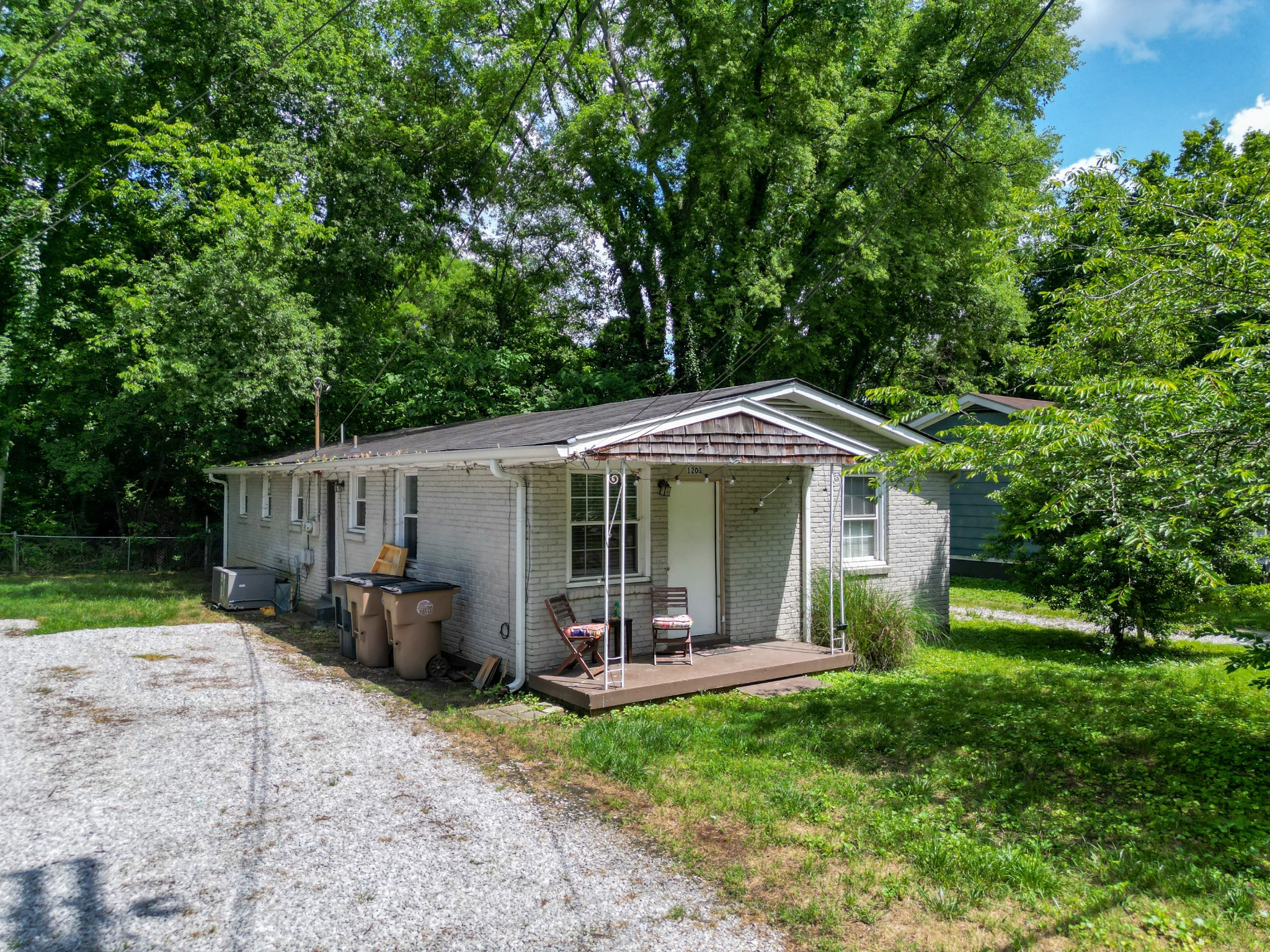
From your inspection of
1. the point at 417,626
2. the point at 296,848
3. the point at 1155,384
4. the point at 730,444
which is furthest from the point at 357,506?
the point at 1155,384

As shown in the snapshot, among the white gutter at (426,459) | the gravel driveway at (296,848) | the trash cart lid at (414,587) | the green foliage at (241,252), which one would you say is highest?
the green foliage at (241,252)

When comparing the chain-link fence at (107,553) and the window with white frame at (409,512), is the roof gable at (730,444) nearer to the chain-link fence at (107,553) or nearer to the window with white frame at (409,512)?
the window with white frame at (409,512)

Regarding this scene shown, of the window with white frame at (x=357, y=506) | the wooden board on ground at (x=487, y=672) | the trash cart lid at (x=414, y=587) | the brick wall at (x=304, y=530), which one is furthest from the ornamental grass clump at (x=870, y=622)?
the window with white frame at (x=357, y=506)

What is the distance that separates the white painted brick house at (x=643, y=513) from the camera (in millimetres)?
8750

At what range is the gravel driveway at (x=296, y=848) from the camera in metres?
4.09

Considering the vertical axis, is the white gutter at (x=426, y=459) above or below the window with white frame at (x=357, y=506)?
above

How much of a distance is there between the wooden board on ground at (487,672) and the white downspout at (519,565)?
0.31m

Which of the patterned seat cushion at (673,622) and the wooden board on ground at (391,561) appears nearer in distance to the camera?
the patterned seat cushion at (673,622)

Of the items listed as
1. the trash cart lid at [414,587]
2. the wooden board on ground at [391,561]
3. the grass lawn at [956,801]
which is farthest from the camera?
the wooden board on ground at [391,561]

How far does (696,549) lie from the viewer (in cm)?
1035

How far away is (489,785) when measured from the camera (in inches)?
241

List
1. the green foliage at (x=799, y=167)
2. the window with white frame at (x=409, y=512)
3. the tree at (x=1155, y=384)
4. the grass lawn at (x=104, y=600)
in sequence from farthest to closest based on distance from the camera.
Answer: the green foliage at (x=799, y=167) → the grass lawn at (x=104, y=600) → the window with white frame at (x=409, y=512) → the tree at (x=1155, y=384)

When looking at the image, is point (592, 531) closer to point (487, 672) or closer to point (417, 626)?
point (487, 672)

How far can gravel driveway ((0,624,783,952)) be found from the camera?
13.4 feet
